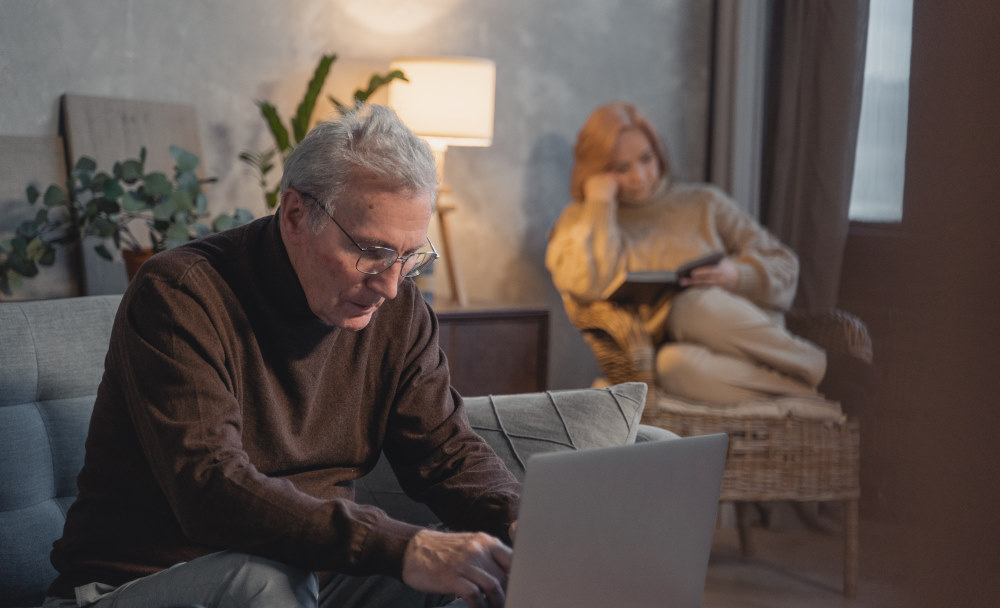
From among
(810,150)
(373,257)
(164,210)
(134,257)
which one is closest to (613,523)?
(373,257)

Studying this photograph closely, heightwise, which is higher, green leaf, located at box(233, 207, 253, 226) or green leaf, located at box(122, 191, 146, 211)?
green leaf, located at box(122, 191, 146, 211)

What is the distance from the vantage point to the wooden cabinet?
9.64 ft

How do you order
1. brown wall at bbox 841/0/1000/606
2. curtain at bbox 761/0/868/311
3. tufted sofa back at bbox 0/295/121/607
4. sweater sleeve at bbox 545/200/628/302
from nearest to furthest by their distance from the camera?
brown wall at bbox 841/0/1000/606, tufted sofa back at bbox 0/295/121/607, sweater sleeve at bbox 545/200/628/302, curtain at bbox 761/0/868/311

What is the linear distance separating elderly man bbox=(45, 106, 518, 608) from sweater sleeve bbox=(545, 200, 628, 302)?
1.55 meters

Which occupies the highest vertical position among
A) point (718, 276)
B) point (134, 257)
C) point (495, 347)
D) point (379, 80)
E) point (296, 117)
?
point (379, 80)

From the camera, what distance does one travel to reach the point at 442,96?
289cm

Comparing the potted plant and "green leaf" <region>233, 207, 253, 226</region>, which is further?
"green leaf" <region>233, 207, 253, 226</region>

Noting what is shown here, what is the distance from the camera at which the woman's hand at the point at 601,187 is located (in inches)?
122

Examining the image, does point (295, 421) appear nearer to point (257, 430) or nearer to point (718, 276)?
point (257, 430)

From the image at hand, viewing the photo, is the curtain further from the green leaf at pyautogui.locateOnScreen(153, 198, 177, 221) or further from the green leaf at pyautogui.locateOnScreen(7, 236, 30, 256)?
the green leaf at pyautogui.locateOnScreen(7, 236, 30, 256)

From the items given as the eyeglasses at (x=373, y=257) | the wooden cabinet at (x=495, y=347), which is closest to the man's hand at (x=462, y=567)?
the eyeglasses at (x=373, y=257)

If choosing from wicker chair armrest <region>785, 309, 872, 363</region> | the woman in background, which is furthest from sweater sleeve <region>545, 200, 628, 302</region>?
wicker chair armrest <region>785, 309, 872, 363</region>

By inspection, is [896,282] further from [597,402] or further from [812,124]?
[812,124]

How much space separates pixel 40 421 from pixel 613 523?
965mm
